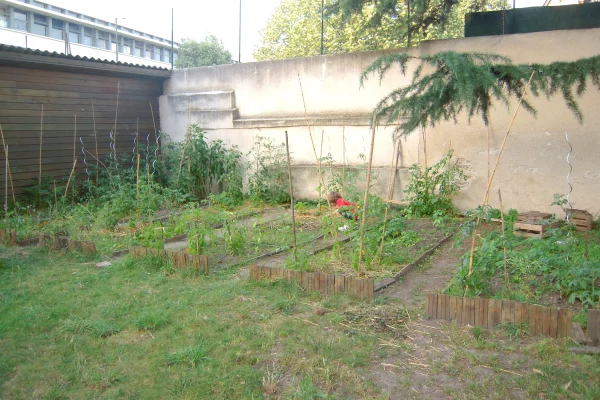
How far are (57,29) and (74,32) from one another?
1014 mm

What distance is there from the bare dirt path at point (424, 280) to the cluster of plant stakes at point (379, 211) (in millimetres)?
244

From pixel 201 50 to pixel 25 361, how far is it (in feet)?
95.1

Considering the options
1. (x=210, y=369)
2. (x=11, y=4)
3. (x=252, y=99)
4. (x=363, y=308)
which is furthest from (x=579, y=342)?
(x=11, y=4)

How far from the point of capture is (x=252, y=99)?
412 inches

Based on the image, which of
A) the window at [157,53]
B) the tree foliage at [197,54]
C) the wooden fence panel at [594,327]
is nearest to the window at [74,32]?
the tree foliage at [197,54]

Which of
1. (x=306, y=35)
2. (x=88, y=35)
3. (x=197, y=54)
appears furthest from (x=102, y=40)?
(x=306, y=35)

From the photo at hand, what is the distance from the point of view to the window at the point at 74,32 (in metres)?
28.0

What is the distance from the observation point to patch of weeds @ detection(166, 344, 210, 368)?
3.24 meters

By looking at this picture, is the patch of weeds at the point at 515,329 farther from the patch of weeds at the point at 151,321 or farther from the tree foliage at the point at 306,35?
the tree foliage at the point at 306,35

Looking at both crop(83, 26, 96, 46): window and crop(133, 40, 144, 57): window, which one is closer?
crop(83, 26, 96, 46): window

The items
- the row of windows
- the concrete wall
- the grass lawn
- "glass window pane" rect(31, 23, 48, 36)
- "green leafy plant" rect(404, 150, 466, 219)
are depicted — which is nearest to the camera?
the grass lawn

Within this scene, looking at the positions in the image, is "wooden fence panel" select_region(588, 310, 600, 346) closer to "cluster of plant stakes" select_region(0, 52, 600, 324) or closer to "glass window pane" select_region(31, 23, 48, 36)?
"cluster of plant stakes" select_region(0, 52, 600, 324)

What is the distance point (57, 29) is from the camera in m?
27.4

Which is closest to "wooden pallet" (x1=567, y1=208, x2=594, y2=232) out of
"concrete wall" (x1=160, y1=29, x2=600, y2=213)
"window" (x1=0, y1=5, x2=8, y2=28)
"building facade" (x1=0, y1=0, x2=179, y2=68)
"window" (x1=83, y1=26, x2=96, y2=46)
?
"concrete wall" (x1=160, y1=29, x2=600, y2=213)
